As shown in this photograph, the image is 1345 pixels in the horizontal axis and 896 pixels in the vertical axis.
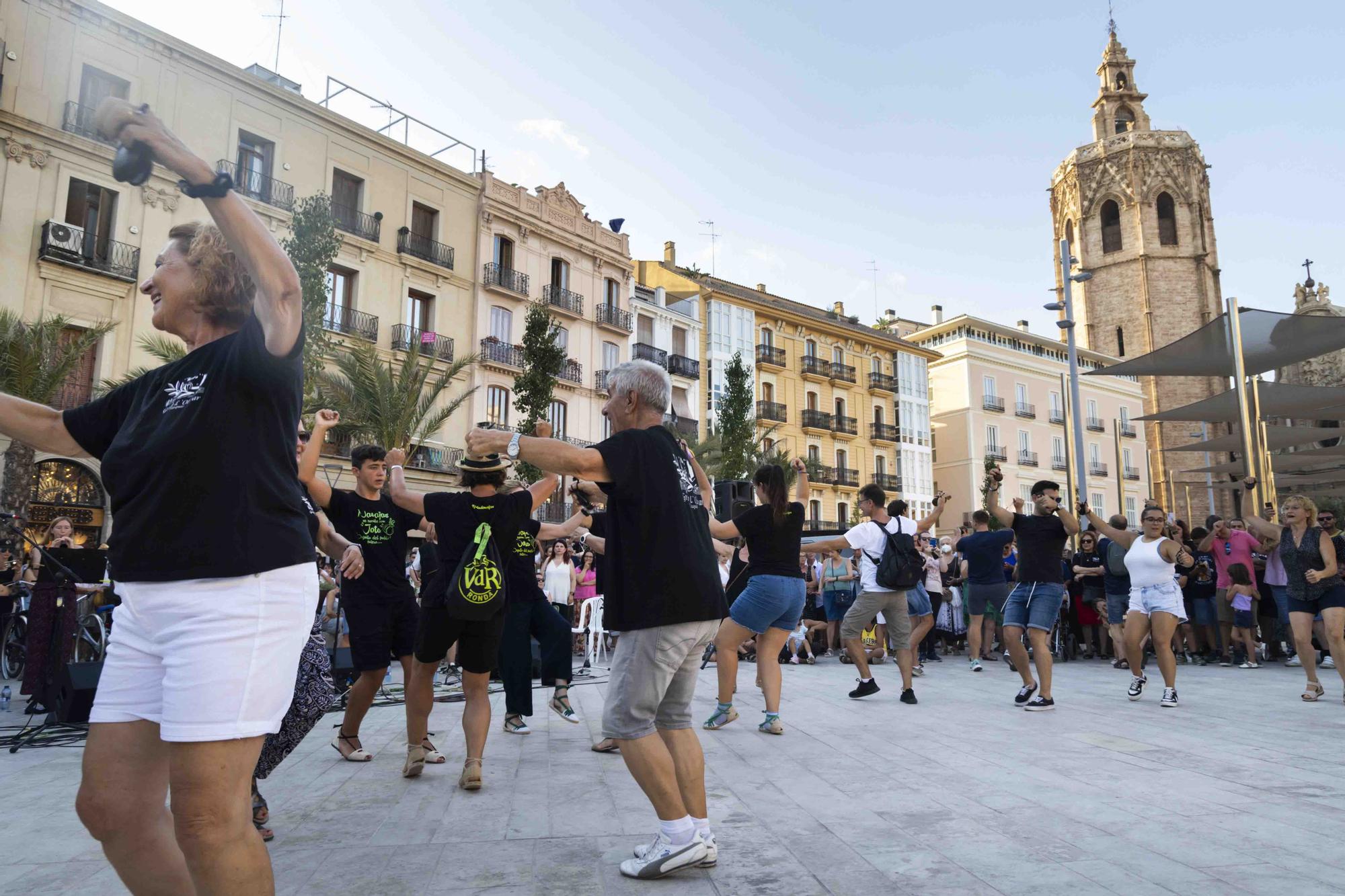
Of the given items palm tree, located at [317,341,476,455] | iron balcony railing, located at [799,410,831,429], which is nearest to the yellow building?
iron balcony railing, located at [799,410,831,429]

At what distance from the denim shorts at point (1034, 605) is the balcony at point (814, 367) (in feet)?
121

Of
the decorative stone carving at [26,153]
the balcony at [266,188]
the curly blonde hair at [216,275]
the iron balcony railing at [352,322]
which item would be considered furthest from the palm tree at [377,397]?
the curly blonde hair at [216,275]

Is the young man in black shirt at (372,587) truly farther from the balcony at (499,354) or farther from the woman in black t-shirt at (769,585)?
the balcony at (499,354)

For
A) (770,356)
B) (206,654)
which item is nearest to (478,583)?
(206,654)

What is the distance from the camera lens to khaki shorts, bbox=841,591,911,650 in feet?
28.6

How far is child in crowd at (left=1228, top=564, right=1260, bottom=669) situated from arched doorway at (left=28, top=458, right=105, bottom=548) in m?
22.0

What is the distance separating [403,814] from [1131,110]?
3183 inches

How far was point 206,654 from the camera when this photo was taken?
1.95 m

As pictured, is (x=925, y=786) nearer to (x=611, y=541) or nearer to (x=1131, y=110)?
(x=611, y=541)

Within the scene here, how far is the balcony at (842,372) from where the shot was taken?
46062mm

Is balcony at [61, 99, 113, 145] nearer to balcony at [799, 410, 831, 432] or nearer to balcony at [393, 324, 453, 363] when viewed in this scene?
balcony at [393, 324, 453, 363]

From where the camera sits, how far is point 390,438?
69.9ft

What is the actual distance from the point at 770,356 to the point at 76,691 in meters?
38.5

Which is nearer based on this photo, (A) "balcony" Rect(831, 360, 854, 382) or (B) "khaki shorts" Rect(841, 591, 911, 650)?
(B) "khaki shorts" Rect(841, 591, 911, 650)
